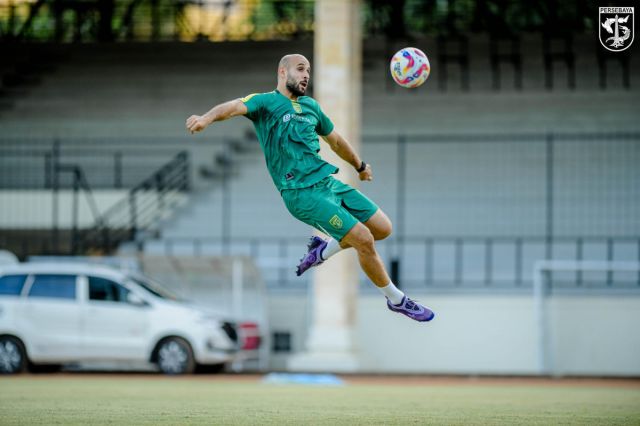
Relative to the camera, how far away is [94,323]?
20391 millimetres

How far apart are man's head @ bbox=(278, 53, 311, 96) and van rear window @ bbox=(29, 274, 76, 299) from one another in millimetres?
11127

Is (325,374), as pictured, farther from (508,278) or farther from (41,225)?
(41,225)

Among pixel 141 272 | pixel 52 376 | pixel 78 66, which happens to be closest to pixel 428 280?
pixel 141 272

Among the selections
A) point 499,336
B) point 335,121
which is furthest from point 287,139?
point 499,336

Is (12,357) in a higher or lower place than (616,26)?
lower

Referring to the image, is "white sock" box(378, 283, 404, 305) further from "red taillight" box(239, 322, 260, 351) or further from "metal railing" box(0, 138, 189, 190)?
"metal railing" box(0, 138, 189, 190)

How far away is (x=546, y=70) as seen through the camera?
27.0 m

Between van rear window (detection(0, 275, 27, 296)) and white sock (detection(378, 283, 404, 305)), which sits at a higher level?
white sock (detection(378, 283, 404, 305))

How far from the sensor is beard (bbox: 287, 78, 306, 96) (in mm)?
10289

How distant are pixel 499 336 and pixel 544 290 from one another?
3.86 feet

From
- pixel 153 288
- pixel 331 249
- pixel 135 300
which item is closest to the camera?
pixel 331 249

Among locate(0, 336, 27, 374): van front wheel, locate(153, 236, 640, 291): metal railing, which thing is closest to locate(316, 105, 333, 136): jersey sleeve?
locate(0, 336, 27, 374): van front wheel

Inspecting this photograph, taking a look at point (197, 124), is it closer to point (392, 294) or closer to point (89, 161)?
point (392, 294)

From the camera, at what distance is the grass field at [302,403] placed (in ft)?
32.2
